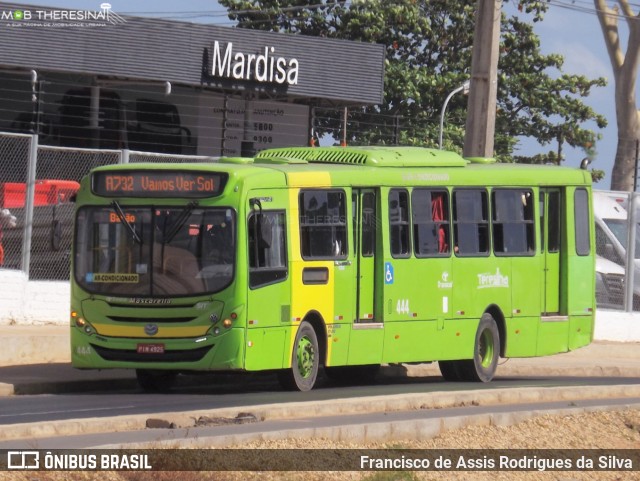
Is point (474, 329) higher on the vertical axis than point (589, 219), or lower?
lower

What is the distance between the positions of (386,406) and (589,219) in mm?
8264

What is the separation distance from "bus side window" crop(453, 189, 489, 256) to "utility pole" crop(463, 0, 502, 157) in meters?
2.76

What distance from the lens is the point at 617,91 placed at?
40875mm

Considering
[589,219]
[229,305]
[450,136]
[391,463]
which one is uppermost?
[450,136]

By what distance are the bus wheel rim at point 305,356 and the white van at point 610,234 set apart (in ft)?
37.9

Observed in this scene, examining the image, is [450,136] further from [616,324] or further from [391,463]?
[391,463]

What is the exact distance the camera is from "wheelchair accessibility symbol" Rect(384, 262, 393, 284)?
18.8m

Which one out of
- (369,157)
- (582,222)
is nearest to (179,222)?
(369,157)

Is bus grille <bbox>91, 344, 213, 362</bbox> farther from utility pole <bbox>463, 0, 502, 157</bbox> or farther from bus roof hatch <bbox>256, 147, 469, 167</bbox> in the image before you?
utility pole <bbox>463, 0, 502, 157</bbox>

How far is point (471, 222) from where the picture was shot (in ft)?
66.1

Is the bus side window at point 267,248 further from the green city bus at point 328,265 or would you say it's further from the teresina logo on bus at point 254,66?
the teresina logo on bus at point 254,66

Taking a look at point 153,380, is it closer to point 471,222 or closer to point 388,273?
point 388,273

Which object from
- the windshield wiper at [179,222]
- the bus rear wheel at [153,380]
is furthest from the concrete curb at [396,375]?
the windshield wiper at [179,222]

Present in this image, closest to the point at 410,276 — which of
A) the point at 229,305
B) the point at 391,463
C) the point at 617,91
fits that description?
the point at 229,305
